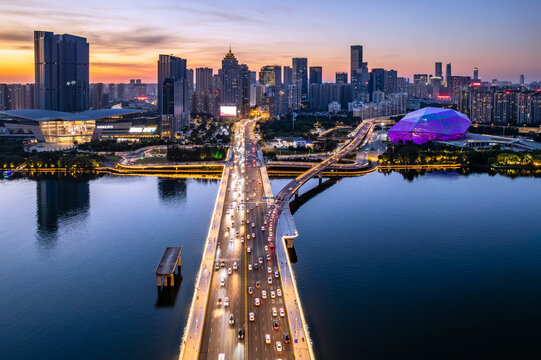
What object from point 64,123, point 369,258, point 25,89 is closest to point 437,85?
point 25,89

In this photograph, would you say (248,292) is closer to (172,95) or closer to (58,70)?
(172,95)

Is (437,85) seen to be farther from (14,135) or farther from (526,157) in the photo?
(14,135)

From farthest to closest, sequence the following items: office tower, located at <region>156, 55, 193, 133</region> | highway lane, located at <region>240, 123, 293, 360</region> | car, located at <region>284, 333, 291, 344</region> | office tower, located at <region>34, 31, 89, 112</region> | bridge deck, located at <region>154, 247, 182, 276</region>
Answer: office tower, located at <region>156, 55, 193, 133</region> → office tower, located at <region>34, 31, 89, 112</region> → bridge deck, located at <region>154, 247, 182, 276</region> → car, located at <region>284, 333, 291, 344</region> → highway lane, located at <region>240, 123, 293, 360</region>

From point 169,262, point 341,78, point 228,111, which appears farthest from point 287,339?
point 341,78

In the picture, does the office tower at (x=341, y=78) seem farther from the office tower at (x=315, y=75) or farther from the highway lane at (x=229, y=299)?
the highway lane at (x=229, y=299)

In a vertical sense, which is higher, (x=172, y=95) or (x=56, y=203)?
(x=172, y=95)

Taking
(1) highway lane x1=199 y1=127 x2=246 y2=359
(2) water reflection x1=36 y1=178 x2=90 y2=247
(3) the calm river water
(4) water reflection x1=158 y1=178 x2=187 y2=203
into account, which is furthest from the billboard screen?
(1) highway lane x1=199 y1=127 x2=246 y2=359

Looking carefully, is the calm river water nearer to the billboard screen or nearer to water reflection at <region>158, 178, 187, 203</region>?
water reflection at <region>158, 178, 187, 203</region>
